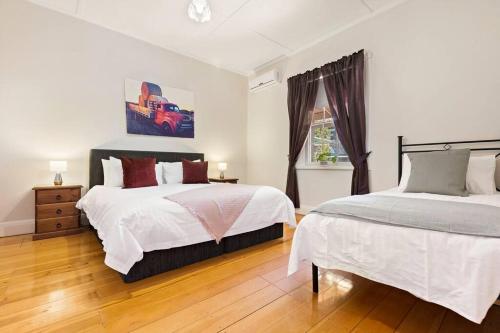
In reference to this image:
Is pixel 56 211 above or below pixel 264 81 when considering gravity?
below

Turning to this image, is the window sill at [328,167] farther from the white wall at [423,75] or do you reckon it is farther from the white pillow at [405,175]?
the white pillow at [405,175]

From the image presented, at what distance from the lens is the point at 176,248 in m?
1.91

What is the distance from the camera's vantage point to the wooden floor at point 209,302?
1.24 metres

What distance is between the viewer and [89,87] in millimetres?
3207

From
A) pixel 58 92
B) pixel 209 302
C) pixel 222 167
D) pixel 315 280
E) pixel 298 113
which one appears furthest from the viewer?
pixel 222 167

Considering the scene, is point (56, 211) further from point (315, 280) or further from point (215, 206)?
point (315, 280)

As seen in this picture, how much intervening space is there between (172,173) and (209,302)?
Answer: 231 cm

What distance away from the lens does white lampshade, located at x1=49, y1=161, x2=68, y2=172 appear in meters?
2.78

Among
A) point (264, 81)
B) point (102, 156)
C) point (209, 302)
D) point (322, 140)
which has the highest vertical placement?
point (264, 81)

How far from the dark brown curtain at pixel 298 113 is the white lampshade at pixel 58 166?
315 centimetres

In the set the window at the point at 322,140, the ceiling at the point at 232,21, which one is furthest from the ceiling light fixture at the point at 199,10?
the window at the point at 322,140

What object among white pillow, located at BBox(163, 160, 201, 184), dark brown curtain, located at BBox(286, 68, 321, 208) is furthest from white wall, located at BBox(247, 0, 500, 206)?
white pillow, located at BBox(163, 160, 201, 184)

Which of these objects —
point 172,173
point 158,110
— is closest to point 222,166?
point 172,173

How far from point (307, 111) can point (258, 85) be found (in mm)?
1352
